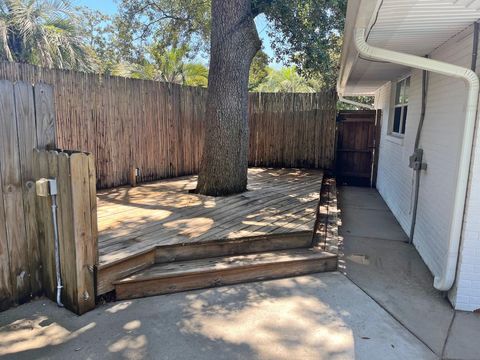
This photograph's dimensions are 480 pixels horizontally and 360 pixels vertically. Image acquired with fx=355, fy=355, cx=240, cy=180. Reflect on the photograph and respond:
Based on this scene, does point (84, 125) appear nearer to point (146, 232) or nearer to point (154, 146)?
point (154, 146)

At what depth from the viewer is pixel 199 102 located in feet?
23.6

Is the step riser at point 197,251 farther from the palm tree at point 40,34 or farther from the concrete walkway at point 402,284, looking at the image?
the palm tree at point 40,34

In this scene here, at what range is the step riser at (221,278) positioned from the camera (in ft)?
9.65

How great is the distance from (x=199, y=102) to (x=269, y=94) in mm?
1978

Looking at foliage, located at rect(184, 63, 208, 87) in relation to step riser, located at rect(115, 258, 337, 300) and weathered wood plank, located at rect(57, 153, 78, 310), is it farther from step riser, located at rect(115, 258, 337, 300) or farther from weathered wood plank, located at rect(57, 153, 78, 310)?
weathered wood plank, located at rect(57, 153, 78, 310)

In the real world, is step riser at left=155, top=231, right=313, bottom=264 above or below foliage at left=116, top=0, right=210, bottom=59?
below

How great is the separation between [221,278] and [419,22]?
9.26 ft

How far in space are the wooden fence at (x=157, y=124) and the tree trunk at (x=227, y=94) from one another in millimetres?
1434

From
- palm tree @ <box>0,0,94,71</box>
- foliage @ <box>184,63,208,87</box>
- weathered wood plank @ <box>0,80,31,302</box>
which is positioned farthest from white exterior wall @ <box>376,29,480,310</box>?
foliage @ <box>184,63,208,87</box>

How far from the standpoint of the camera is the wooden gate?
8422mm

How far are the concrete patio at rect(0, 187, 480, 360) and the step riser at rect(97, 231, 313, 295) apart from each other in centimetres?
24

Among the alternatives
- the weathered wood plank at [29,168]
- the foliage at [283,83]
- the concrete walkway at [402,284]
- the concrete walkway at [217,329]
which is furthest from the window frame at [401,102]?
the foliage at [283,83]

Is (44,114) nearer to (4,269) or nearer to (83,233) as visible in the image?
(83,233)

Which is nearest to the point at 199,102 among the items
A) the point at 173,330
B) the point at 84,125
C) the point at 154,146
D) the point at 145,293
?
the point at 154,146
